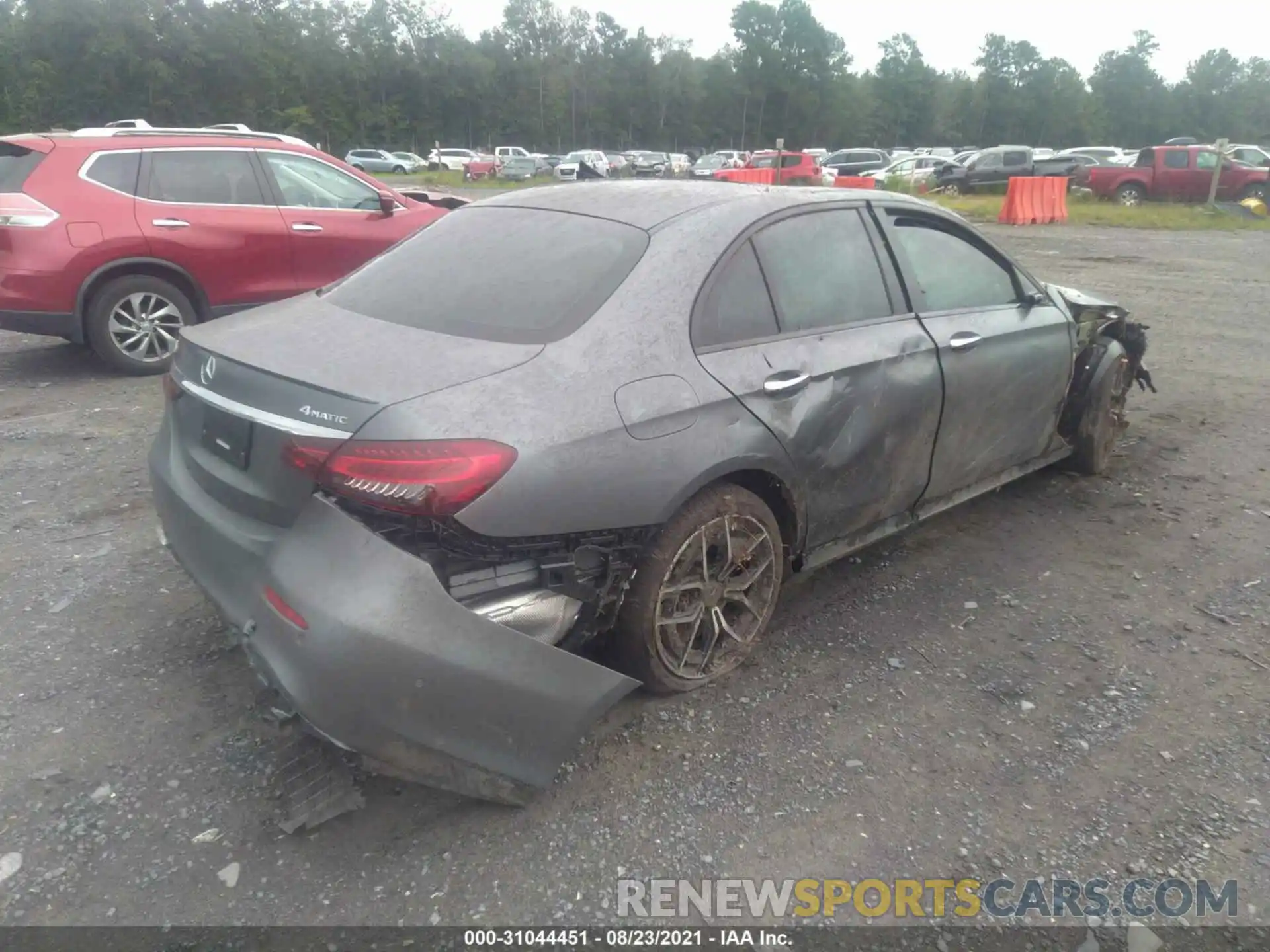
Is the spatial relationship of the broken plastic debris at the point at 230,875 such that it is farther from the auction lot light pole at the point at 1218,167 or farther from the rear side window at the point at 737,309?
the auction lot light pole at the point at 1218,167

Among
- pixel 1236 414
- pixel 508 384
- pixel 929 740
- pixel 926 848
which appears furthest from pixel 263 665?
pixel 1236 414

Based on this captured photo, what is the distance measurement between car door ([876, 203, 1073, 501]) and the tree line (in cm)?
6430

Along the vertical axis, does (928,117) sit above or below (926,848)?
above

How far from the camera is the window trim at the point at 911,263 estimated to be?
3768 millimetres

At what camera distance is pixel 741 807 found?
2.66m

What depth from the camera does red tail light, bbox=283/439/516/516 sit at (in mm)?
2311

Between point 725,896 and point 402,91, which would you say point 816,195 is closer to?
point 725,896

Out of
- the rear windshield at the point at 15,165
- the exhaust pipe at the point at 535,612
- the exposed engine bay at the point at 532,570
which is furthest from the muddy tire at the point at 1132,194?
the exhaust pipe at the point at 535,612

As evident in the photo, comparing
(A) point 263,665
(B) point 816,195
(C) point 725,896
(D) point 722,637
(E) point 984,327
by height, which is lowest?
(C) point 725,896

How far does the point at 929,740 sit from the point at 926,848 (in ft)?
1.63

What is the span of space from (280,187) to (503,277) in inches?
205

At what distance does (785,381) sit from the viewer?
3121 mm

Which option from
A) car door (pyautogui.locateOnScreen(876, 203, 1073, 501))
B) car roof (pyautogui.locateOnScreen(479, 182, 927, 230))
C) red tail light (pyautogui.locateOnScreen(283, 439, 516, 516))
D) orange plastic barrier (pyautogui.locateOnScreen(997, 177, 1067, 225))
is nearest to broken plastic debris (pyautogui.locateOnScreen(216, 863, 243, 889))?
red tail light (pyautogui.locateOnScreen(283, 439, 516, 516))

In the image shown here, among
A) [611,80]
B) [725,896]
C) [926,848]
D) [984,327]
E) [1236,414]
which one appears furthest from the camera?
[611,80]
